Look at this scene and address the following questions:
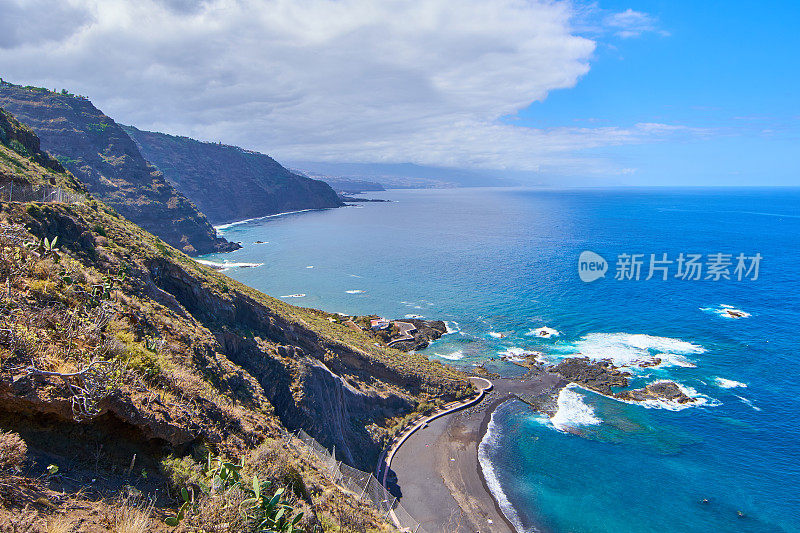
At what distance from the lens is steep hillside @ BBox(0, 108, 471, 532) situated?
8250 millimetres

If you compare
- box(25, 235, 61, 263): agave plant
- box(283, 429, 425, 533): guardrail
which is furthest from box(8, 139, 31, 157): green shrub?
box(283, 429, 425, 533): guardrail

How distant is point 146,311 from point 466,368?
121ft

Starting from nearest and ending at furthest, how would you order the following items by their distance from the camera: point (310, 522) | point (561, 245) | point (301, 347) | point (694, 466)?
1. point (310, 522)
2. point (301, 347)
3. point (694, 466)
4. point (561, 245)

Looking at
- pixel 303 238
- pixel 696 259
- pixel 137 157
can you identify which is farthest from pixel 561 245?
pixel 137 157

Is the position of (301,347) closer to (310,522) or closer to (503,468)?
(503,468)

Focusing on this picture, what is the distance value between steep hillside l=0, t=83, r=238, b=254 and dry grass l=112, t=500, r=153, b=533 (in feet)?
371

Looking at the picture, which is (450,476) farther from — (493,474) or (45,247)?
(45,247)

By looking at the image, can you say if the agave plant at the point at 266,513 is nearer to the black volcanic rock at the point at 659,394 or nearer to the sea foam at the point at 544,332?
the black volcanic rock at the point at 659,394

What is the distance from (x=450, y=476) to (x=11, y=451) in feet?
94.6

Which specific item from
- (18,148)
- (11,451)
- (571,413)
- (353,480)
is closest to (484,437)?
(571,413)

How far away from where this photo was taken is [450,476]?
3131 cm

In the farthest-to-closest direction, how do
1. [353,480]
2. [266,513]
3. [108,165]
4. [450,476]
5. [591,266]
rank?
[108,165] < [591,266] < [450,476] < [353,480] < [266,513]

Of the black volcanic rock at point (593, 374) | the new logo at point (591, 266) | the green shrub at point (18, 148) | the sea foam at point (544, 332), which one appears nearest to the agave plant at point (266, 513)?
the black volcanic rock at point (593, 374)

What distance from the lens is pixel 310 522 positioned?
417 inches
